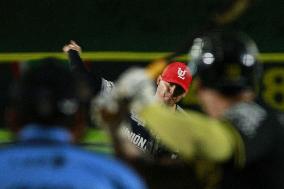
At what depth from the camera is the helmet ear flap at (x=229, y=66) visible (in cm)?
225

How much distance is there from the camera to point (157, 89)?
14.7 ft

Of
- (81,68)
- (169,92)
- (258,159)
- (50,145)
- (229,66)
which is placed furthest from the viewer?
(169,92)

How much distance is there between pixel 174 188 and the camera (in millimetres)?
2438

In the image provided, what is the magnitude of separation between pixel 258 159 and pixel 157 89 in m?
2.38

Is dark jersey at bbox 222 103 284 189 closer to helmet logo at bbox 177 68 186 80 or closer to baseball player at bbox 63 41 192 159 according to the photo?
baseball player at bbox 63 41 192 159

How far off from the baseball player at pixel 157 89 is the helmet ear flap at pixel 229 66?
6.39 feet

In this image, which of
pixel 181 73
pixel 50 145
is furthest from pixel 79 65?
pixel 50 145

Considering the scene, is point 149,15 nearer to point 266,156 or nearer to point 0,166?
point 266,156

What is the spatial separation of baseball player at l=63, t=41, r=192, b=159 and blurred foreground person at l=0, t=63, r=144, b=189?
8.43ft

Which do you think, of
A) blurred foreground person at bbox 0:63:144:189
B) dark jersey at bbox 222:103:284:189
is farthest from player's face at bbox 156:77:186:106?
blurred foreground person at bbox 0:63:144:189

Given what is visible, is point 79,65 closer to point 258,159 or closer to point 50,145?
point 258,159

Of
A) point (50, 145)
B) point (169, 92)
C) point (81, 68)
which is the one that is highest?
point (50, 145)

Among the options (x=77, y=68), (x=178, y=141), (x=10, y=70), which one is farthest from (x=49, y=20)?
(x=178, y=141)

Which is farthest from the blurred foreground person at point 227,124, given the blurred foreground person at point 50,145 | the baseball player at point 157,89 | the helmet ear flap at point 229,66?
the baseball player at point 157,89
